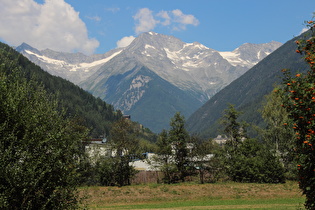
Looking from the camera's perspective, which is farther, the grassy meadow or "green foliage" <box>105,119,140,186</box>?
"green foliage" <box>105,119,140,186</box>

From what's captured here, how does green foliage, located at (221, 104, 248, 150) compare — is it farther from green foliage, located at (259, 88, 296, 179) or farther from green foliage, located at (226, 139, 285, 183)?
green foliage, located at (259, 88, 296, 179)

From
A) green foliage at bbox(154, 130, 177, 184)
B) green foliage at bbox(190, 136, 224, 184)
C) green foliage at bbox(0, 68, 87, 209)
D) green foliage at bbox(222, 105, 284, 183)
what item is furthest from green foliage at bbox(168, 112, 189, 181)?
green foliage at bbox(0, 68, 87, 209)

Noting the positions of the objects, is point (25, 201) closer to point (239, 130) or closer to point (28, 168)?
point (28, 168)

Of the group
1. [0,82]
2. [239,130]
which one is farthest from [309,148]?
[239,130]

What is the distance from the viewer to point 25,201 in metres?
13.5

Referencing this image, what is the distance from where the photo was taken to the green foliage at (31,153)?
1302 cm

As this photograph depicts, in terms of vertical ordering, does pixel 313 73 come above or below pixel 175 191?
above

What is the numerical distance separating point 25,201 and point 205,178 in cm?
4989

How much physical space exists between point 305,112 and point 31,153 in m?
12.0

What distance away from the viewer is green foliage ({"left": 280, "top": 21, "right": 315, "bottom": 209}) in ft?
43.4

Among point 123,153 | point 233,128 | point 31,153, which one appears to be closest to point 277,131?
point 233,128

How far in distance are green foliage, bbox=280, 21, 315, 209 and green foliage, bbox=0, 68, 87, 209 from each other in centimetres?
1063

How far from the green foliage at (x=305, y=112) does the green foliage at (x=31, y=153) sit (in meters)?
10.6

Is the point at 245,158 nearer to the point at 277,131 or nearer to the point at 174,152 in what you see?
the point at 277,131
